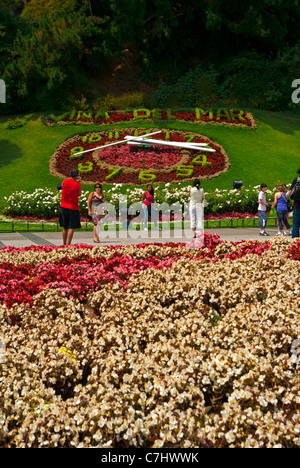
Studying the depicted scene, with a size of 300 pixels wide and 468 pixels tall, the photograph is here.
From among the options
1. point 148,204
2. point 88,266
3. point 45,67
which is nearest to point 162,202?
point 148,204

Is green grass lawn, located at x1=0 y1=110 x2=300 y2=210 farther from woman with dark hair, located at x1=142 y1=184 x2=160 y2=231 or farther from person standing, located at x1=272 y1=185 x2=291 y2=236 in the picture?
person standing, located at x1=272 y1=185 x2=291 y2=236

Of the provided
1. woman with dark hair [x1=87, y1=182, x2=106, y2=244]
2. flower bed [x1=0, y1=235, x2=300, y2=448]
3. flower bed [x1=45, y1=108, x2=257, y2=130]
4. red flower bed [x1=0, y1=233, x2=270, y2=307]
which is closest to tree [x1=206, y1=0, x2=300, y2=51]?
flower bed [x1=45, y1=108, x2=257, y2=130]

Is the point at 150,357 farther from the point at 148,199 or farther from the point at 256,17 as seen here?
the point at 256,17

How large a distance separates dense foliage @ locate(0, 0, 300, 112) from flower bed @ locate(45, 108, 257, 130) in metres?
2.68

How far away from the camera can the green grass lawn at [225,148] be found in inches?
860

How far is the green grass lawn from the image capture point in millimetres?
21844

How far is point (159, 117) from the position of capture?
28500 mm

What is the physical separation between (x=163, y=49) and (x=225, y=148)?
1924 cm

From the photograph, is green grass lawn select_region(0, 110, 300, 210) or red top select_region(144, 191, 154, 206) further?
green grass lawn select_region(0, 110, 300, 210)

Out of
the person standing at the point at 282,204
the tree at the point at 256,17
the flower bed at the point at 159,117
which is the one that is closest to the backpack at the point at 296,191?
the person standing at the point at 282,204

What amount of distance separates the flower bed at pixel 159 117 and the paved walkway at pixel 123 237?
15280 millimetres

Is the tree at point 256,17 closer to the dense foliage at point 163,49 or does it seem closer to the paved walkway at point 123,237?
the dense foliage at point 163,49
